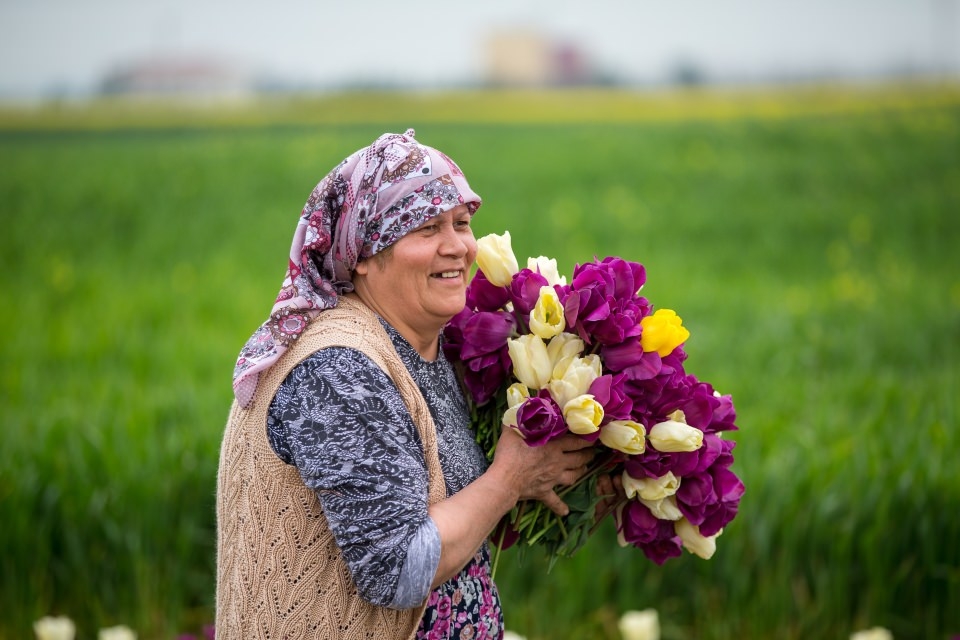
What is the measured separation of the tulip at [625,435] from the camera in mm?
1976

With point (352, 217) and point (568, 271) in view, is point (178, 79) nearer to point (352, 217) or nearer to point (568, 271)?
point (568, 271)

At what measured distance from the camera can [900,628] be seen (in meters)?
3.62

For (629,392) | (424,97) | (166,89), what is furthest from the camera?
(424,97)

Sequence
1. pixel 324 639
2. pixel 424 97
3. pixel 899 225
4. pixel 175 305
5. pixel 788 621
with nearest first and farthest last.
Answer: pixel 324 639 < pixel 788 621 < pixel 175 305 < pixel 899 225 < pixel 424 97

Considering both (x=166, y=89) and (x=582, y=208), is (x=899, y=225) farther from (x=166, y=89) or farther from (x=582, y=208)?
(x=166, y=89)

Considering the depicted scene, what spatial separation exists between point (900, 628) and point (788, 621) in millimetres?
402

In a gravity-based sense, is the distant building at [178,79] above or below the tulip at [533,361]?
above

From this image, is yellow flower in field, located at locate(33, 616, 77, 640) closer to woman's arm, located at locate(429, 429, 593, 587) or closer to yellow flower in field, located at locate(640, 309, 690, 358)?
woman's arm, located at locate(429, 429, 593, 587)

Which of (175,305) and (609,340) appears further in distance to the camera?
(175,305)

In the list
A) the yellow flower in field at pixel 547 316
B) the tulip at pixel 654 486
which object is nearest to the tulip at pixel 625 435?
the tulip at pixel 654 486

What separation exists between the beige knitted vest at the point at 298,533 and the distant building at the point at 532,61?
14231 mm

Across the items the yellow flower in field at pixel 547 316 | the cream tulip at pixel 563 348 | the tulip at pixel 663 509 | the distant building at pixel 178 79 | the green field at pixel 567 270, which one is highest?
the distant building at pixel 178 79

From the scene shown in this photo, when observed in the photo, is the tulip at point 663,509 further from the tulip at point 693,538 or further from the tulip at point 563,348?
the tulip at point 563,348

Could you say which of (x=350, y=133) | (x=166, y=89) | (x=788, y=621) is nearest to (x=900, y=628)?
(x=788, y=621)
